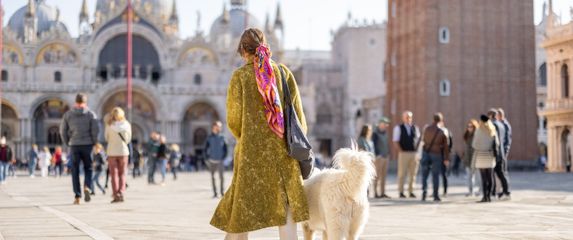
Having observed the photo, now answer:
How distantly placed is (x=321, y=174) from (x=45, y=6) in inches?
2703

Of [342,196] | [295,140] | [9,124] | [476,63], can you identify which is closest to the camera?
[295,140]

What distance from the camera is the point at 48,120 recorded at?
5969 cm

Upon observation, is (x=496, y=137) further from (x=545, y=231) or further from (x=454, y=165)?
(x=454, y=165)

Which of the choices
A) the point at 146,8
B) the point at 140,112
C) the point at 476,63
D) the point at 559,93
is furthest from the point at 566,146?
the point at 146,8

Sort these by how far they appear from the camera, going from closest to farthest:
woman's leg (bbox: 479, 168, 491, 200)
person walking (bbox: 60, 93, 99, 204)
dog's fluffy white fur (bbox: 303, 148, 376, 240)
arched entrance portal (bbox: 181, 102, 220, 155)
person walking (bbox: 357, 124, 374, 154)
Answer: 1. dog's fluffy white fur (bbox: 303, 148, 376, 240)
2. person walking (bbox: 60, 93, 99, 204)
3. woman's leg (bbox: 479, 168, 491, 200)
4. person walking (bbox: 357, 124, 374, 154)
5. arched entrance portal (bbox: 181, 102, 220, 155)

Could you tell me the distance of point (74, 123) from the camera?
13.1 meters

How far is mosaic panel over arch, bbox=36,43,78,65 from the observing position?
5981 cm

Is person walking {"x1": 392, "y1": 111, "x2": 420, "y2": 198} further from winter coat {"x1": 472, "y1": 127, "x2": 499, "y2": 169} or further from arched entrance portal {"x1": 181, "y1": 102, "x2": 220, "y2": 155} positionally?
arched entrance portal {"x1": 181, "y1": 102, "x2": 220, "y2": 155}

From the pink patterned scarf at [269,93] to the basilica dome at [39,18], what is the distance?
62.7 m

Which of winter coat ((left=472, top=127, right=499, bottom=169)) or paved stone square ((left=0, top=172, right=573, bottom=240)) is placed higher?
winter coat ((left=472, top=127, right=499, bottom=169))

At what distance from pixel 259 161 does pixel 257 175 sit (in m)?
0.10

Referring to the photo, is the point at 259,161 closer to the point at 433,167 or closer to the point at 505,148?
the point at 433,167

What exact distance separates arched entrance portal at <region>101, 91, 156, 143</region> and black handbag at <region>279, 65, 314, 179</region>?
54913mm

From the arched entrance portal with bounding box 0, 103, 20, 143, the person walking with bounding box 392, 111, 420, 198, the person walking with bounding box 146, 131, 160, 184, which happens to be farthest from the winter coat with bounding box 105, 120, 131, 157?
the arched entrance portal with bounding box 0, 103, 20, 143
